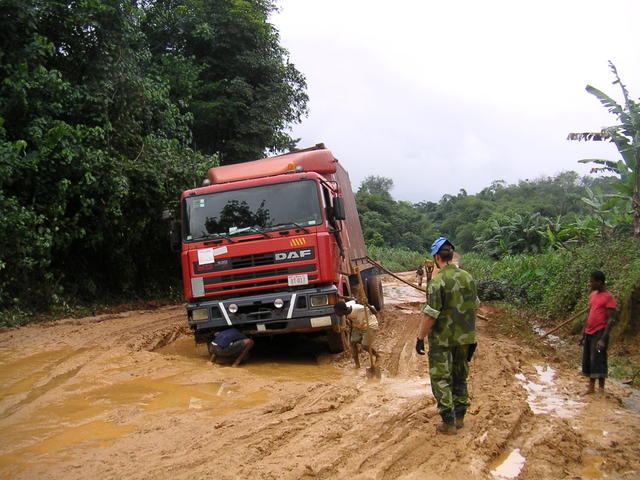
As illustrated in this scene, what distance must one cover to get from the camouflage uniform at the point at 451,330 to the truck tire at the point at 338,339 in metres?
3.26

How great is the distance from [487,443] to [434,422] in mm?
625

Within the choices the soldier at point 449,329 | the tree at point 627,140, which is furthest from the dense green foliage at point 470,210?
the soldier at point 449,329

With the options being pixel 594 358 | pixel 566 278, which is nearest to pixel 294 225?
pixel 594 358

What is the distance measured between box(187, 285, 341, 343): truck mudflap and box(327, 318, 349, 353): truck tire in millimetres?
290

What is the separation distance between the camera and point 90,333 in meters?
10.6

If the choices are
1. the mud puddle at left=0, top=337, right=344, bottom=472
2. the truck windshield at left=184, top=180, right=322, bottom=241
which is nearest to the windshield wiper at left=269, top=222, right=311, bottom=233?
the truck windshield at left=184, top=180, right=322, bottom=241

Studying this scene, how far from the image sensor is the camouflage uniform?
188 inches

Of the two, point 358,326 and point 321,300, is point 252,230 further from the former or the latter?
point 358,326

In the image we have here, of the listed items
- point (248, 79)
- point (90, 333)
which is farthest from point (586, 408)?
point (248, 79)

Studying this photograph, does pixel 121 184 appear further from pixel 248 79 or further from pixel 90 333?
pixel 248 79

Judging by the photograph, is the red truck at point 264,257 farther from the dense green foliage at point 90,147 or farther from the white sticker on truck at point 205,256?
the dense green foliage at point 90,147

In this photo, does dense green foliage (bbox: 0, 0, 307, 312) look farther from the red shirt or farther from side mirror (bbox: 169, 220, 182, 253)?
the red shirt

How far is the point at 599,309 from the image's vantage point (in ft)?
20.8

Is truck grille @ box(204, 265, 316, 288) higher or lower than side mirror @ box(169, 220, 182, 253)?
lower
